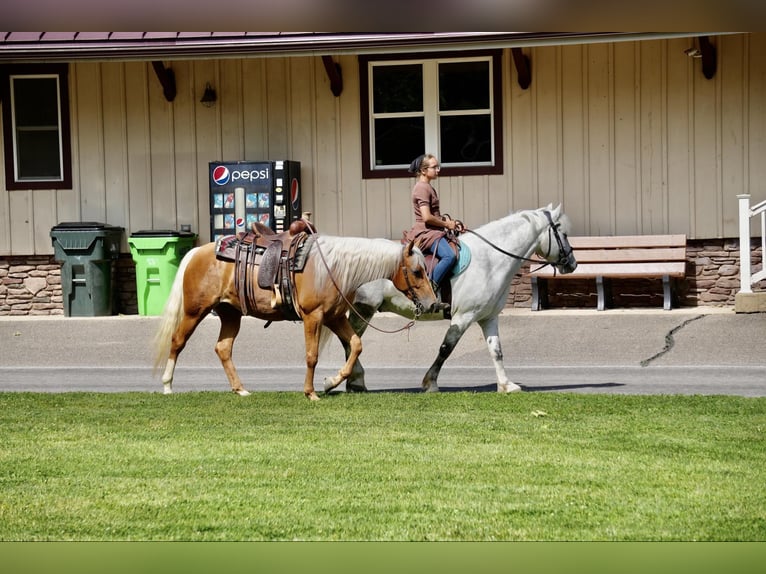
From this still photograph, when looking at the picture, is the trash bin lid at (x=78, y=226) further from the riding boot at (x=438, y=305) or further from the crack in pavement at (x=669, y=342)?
the crack in pavement at (x=669, y=342)

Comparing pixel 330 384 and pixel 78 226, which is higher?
pixel 78 226

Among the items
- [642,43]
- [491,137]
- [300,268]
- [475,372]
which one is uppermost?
[642,43]

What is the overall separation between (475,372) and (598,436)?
439cm

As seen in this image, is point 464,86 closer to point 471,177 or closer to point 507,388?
point 471,177

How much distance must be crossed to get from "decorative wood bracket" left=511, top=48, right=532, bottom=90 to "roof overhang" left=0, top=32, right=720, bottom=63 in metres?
0.79

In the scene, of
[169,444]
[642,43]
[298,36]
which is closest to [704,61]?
[642,43]

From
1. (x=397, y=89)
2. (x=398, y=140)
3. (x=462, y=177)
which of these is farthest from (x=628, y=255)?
(x=397, y=89)

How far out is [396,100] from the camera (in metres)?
16.9

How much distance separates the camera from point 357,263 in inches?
375

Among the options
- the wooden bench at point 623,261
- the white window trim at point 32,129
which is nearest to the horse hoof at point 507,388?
the wooden bench at point 623,261

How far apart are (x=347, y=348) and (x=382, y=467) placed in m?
3.57

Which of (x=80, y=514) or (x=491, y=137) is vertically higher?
(x=491, y=137)
